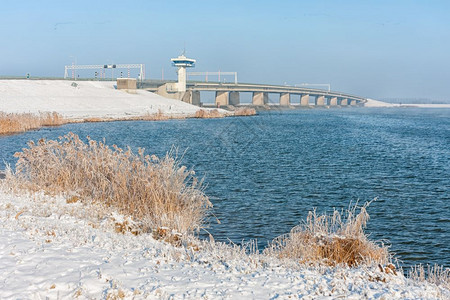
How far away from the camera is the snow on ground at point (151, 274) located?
709 centimetres

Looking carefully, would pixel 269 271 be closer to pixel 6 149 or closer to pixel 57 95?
pixel 6 149

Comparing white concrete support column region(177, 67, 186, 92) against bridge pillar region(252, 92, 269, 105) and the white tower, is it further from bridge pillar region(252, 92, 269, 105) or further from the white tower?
bridge pillar region(252, 92, 269, 105)

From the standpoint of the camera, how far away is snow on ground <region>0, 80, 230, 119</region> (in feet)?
240

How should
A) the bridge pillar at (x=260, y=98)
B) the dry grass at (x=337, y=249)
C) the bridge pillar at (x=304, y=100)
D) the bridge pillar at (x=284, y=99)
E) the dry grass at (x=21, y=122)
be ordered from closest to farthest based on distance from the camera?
1. the dry grass at (x=337, y=249)
2. the dry grass at (x=21, y=122)
3. the bridge pillar at (x=260, y=98)
4. the bridge pillar at (x=284, y=99)
5. the bridge pillar at (x=304, y=100)

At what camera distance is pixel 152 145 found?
126 feet

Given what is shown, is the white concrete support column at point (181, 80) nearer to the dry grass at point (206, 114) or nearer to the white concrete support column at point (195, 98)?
the white concrete support column at point (195, 98)

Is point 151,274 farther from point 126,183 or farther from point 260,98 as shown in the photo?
point 260,98

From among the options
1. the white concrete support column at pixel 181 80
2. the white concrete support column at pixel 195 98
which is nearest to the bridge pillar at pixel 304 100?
the white concrete support column at pixel 181 80

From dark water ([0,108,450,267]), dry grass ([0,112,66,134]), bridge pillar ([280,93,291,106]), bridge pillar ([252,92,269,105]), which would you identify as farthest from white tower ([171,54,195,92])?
dark water ([0,108,450,267])

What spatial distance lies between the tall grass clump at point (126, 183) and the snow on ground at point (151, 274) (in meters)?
2.13

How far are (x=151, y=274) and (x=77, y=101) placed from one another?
268ft

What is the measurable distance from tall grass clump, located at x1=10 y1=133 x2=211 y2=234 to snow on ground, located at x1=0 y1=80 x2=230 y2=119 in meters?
53.9

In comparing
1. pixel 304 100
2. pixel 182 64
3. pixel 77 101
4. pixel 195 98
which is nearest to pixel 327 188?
pixel 77 101

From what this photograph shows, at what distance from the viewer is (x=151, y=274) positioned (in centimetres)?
789
